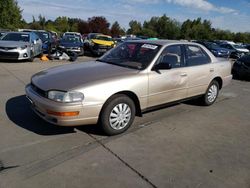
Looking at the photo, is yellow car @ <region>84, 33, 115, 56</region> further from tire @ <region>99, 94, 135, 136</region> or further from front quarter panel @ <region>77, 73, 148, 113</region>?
tire @ <region>99, 94, 135, 136</region>

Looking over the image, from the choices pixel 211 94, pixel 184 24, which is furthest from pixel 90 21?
pixel 211 94

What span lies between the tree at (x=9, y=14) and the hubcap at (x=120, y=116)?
39245mm

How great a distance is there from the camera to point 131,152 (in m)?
3.87

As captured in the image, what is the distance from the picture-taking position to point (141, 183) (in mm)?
3143

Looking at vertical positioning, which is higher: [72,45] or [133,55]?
[72,45]

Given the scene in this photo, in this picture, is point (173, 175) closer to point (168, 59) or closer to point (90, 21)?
point (168, 59)

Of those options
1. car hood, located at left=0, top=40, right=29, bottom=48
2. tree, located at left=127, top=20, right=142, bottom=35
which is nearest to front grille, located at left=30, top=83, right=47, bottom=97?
car hood, located at left=0, top=40, right=29, bottom=48

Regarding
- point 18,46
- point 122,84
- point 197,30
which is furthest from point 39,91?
point 197,30

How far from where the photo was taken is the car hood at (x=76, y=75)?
13.4ft

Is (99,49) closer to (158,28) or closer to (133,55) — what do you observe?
(133,55)

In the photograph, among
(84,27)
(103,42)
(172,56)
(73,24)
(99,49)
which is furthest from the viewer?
(73,24)

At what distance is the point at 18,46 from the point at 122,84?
9.10m

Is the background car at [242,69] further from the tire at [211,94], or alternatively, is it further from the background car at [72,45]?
the background car at [72,45]

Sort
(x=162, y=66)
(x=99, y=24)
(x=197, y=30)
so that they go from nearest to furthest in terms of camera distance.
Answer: (x=162, y=66)
(x=99, y=24)
(x=197, y=30)
